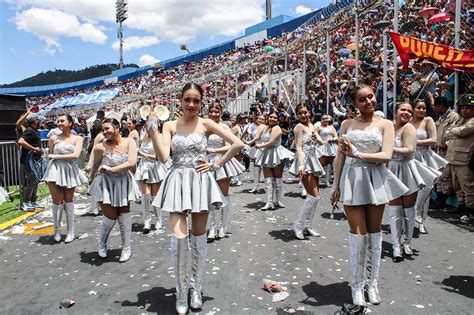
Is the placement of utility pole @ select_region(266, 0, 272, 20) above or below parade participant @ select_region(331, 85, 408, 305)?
above

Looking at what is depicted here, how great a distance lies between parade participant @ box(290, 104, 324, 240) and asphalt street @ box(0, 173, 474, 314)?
0.23m

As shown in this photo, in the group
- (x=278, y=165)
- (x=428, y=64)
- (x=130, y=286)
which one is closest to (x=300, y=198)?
(x=278, y=165)

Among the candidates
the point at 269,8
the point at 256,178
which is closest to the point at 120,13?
the point at 269,8

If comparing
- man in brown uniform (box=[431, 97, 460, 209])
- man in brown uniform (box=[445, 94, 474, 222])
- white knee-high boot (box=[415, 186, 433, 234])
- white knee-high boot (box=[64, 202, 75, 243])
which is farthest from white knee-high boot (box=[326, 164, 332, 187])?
white knee-high boot (box=[64, 202, 75, 243])

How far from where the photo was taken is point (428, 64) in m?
9.84

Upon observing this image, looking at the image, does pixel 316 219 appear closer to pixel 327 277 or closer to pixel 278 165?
pixel 278 165

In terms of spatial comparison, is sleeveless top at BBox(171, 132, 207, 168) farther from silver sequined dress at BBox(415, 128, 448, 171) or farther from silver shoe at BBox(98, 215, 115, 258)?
silver sequined dress at BBox(415, 128, 448, 171)

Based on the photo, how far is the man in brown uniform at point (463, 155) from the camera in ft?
21.9

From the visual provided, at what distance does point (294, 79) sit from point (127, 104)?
63.6ft

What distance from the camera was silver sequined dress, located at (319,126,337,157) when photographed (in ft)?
31.9

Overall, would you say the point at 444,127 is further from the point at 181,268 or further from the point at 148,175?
the point at 181,268

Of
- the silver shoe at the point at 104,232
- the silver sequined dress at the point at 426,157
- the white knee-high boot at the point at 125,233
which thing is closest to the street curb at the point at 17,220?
the silver shoe at the point at 104,232

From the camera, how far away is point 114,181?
5152 millimetres

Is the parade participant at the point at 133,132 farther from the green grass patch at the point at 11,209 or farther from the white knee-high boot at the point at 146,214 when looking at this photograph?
the green grass patch at the point at 11,209
